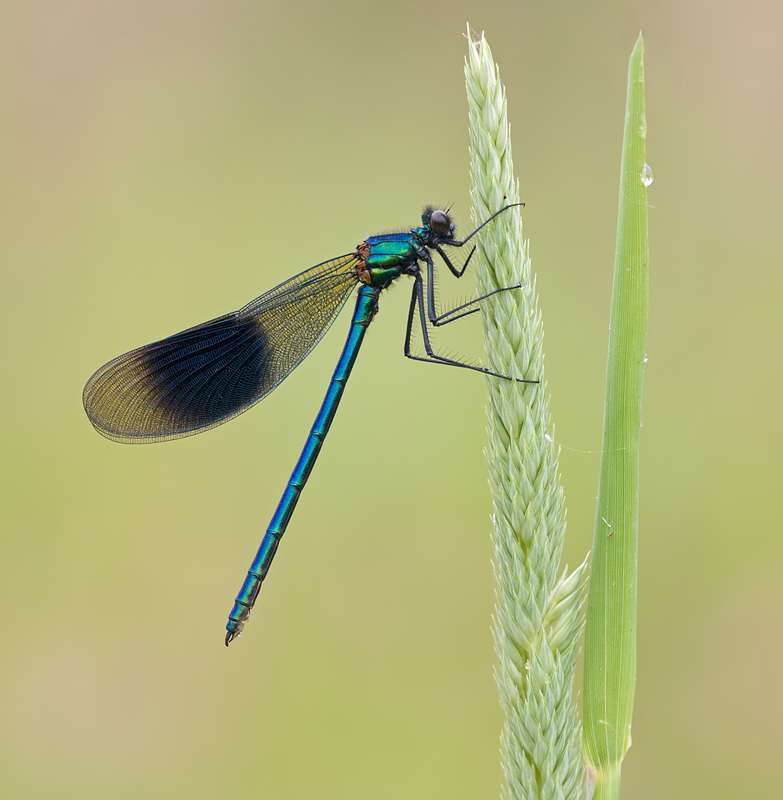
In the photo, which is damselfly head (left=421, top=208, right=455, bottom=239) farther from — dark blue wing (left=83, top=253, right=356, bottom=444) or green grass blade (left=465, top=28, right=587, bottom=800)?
green grass blade (left=465, top=28, right=587, bottom=800)

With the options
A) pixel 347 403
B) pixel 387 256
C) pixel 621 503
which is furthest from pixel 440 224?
pixel 621 503

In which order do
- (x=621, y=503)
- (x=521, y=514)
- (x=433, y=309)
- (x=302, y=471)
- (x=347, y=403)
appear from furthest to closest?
(x=347, y=403)
(x=302, y=471)
(x=433, y=309)
(x=521, y=514)
(x=621, y=503)

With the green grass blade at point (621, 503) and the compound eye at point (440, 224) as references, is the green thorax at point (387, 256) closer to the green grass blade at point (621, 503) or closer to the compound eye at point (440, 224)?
the compound eye at point (440, 224)

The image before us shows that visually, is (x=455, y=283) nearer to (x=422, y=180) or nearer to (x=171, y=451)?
(x=422, y=180)

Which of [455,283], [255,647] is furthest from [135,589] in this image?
[455,283]

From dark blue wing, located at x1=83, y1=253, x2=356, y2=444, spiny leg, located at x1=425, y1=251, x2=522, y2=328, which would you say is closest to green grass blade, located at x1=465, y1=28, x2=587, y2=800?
spiny leg, located at x1=425, y1=251, x2=522, y2=328

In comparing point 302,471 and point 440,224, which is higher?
point 440,224

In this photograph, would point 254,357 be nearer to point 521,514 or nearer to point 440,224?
point 440,224
